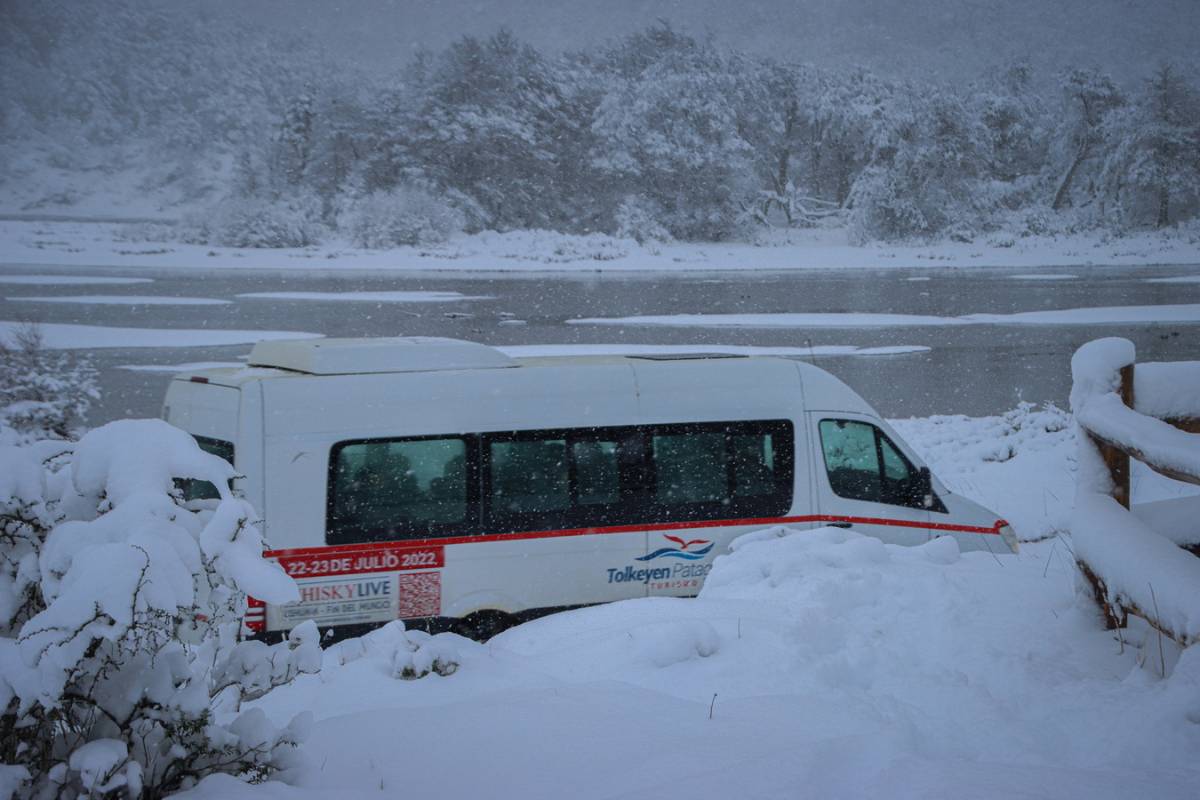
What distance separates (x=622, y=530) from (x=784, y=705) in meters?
3.06

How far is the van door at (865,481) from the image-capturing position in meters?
6.70

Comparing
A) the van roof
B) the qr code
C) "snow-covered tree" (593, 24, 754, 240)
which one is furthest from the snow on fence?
"snow-covered tree" (593, 24, 754, 240)

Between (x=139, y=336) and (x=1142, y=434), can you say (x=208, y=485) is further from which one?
(x=139, y=336)

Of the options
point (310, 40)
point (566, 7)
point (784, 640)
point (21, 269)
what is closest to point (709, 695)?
point (784, 640)

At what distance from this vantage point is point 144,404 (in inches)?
509

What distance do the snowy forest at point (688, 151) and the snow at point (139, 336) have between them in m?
26.8

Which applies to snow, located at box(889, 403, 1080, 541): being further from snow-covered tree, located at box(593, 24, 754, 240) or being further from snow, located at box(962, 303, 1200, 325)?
snow-covered tree, located at box(593, 24, 754, 240)

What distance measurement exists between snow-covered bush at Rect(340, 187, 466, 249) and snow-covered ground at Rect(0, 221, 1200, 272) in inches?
41.6

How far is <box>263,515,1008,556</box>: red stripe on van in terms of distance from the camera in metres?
5.81

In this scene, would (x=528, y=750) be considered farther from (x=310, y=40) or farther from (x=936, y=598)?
(x=310, y=40)

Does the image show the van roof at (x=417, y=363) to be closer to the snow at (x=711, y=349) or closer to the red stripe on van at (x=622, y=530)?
the red stripe on van at (x=622, y=530)

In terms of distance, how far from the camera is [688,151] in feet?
179

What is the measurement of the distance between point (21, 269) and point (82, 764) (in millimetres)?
41815

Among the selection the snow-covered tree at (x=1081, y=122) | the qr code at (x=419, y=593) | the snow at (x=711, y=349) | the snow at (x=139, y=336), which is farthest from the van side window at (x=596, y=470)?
the snow-covered tree at (x=1081, y=122)
